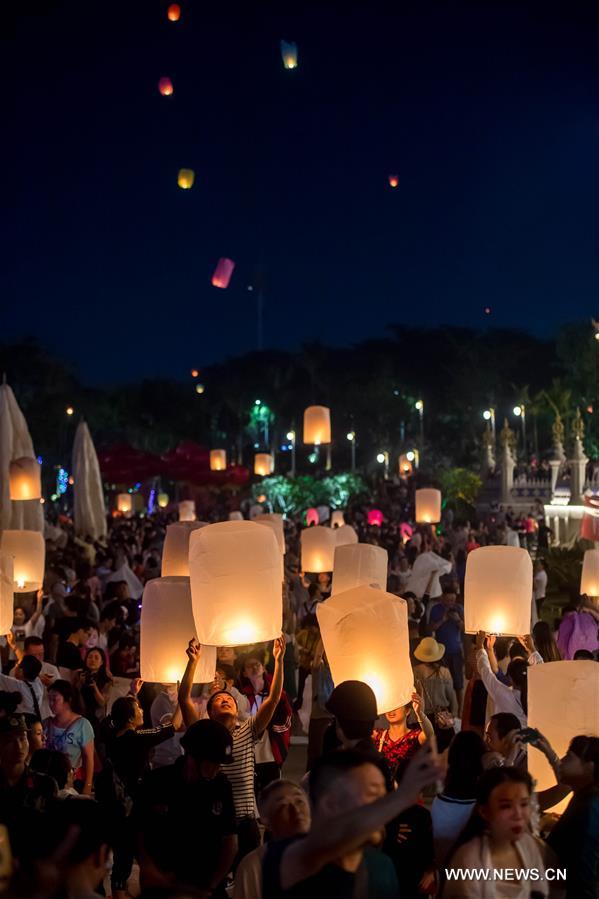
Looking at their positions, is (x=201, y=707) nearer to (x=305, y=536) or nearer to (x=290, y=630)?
(x=290, y=630)

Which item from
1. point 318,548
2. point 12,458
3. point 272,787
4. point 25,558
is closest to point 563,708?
point 272,787

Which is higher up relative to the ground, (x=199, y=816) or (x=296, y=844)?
(x=296, y=844)

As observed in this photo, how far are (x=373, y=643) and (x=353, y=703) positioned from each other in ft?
3.26

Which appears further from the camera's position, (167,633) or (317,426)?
(317,426)

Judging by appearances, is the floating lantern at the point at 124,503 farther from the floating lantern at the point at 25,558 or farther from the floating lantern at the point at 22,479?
the floating lantern at the point at 25,558

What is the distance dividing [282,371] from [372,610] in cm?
6642

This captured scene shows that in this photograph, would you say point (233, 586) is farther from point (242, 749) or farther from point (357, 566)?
point (357, 566)

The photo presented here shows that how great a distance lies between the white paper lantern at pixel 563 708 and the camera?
4.93 meters

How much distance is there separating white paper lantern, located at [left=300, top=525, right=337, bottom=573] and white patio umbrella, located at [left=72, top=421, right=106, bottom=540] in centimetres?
817

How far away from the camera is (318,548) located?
14.1m

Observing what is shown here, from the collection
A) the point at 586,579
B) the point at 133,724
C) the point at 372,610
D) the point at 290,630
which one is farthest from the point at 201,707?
the point at 586,579

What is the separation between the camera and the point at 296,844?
9.10 ft

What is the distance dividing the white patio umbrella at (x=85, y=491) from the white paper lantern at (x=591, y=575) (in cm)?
1176

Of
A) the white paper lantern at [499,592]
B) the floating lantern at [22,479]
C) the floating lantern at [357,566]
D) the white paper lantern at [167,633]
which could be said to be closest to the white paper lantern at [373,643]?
the white paper lantern at [167,633]
